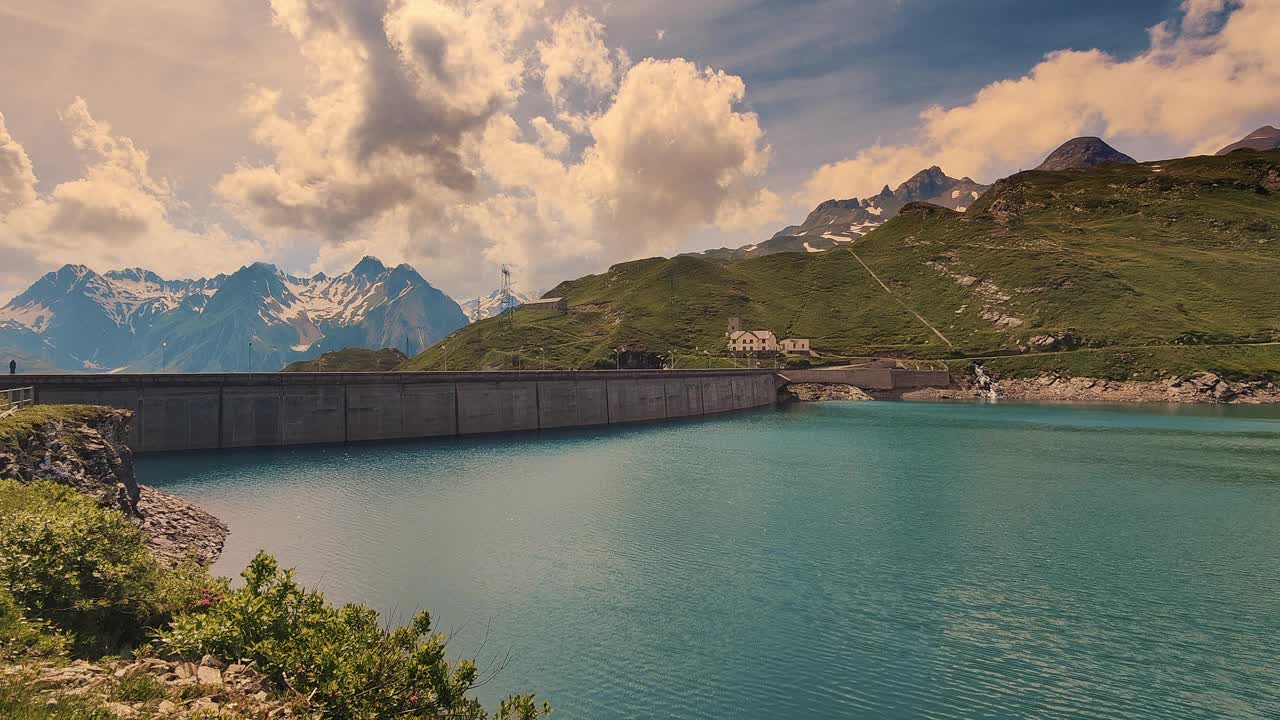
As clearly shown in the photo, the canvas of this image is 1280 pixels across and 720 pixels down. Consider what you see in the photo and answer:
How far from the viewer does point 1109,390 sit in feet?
555

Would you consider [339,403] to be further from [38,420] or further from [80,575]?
[80,575]

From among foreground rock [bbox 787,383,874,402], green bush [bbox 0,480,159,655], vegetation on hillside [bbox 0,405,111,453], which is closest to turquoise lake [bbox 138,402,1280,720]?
vegetation on hillside [bbox 0,405,111,453]

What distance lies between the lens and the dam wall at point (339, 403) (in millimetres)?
86938

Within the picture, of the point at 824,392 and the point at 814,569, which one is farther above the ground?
the point at 824,392

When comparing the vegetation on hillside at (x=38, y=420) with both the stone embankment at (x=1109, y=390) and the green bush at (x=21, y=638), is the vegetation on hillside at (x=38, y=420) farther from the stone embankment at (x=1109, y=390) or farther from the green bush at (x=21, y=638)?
the stone embankment at (x=1109, y=390)

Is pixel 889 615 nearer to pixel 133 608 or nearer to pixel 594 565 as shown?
pixel 594 565

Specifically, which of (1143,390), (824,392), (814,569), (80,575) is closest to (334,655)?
(80,575)

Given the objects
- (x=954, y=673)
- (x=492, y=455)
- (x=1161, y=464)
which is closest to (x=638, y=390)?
(x=492, y=455)

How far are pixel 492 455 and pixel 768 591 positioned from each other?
6195 cm

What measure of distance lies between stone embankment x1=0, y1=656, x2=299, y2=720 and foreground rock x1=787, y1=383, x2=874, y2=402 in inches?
7228

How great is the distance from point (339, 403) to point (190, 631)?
9015 centimetres

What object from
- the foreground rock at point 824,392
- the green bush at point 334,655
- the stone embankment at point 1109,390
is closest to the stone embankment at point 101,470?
the green bush at point 334,655

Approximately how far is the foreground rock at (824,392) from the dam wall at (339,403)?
65268 millimetres

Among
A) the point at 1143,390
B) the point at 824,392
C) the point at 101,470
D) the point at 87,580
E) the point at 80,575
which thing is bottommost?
the point at 1143,390
